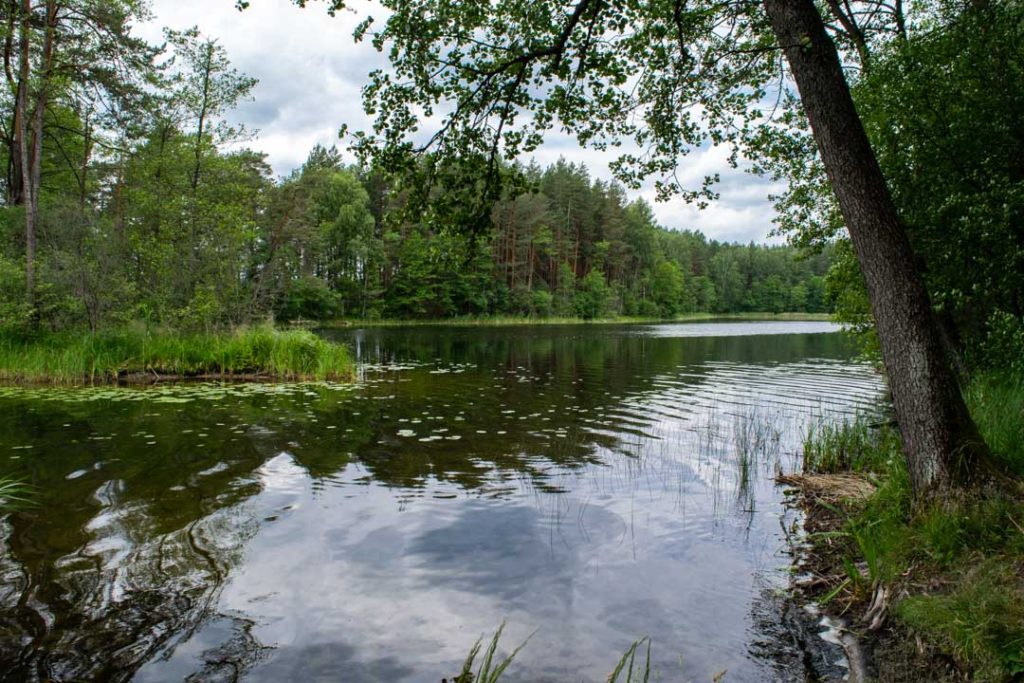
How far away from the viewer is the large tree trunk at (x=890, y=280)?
496 centimetres

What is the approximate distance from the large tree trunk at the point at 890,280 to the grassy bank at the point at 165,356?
17.2 meters

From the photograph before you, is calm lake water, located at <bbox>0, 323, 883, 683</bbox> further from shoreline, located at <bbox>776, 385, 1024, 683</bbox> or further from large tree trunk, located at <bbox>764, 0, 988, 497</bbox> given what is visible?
large tree trunk, located at <bbox>764, 0, 988, 497</bbox>

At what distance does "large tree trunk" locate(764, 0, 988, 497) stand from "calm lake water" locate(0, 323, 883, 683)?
1.86 metres

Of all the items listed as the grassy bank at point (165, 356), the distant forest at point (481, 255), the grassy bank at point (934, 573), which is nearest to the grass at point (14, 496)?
the grassy bank at point (934, 573)

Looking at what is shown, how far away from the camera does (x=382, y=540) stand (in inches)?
255

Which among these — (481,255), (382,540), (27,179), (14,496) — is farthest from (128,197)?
(481,255)

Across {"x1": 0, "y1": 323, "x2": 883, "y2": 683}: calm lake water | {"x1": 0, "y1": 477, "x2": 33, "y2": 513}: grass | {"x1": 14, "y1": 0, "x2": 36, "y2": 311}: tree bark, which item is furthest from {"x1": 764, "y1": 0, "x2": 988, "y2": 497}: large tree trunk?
{"x1": 14, "y1": 0, "x2": 36, "y2": 311}: tree bark

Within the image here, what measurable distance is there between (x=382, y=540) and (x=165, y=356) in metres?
15.4

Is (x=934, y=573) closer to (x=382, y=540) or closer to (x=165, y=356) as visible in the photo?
(x=382, y=540)

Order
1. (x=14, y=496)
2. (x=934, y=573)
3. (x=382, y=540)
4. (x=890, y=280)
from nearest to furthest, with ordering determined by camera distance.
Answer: (x=934, y=573), (x=890, y=280), (x=382, y=540), (x=14, y=496)

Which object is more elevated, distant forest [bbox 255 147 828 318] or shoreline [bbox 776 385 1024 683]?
distant forest [bbox 255 147 828 318]

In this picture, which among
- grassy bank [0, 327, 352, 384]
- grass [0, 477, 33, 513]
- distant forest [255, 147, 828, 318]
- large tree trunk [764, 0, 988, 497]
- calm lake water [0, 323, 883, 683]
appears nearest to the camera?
calm lake water [0, 323, 883, 683]

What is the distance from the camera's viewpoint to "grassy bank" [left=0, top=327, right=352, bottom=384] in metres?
17.0

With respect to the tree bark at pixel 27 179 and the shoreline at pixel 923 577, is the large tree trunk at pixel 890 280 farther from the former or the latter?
the tree bark at pixel 27 179
